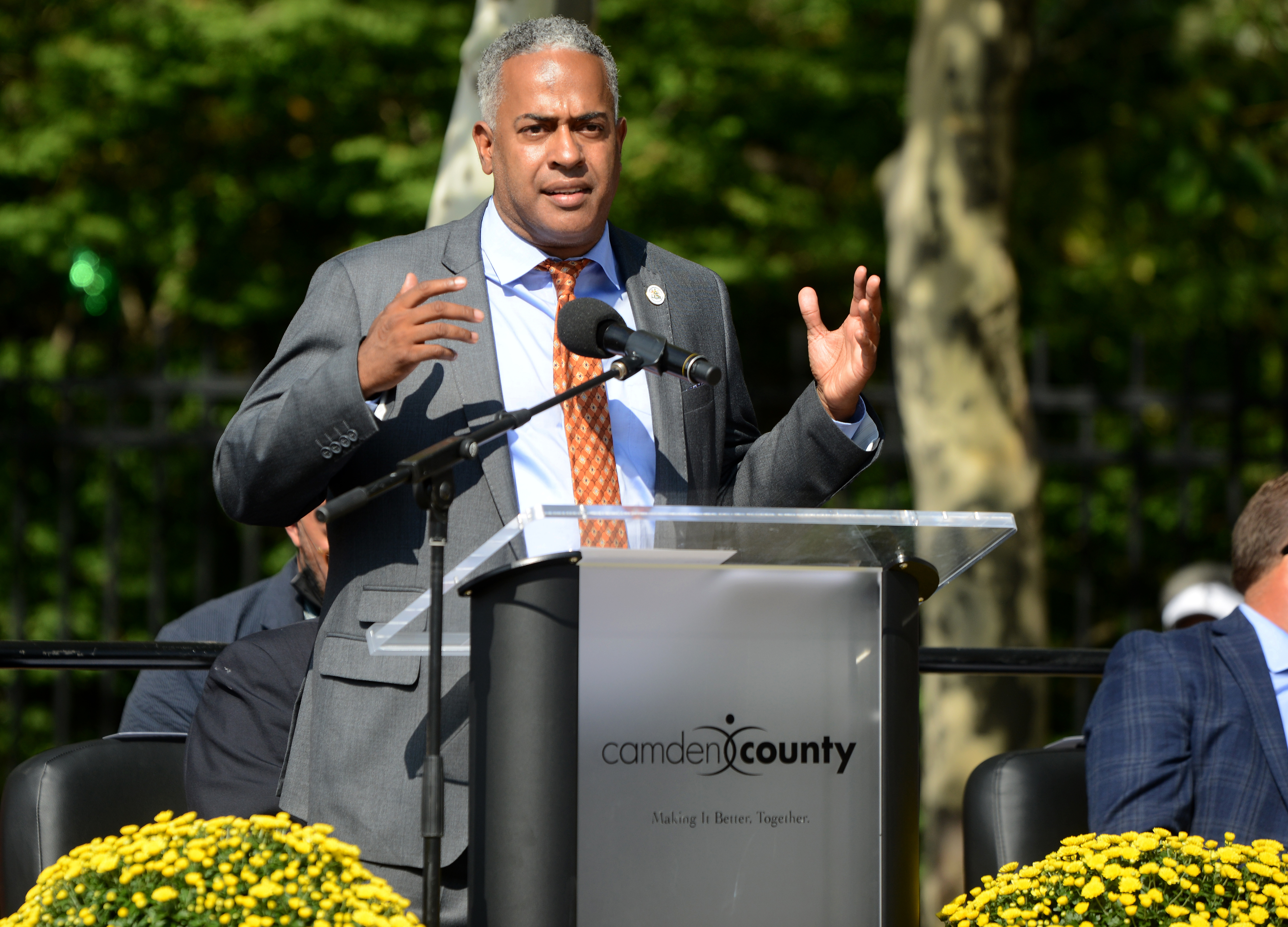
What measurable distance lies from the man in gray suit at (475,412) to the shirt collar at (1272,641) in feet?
4.58

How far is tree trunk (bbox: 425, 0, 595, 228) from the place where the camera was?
5.00 meters

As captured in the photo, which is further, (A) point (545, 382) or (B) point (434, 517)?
(A) point (545, 382)

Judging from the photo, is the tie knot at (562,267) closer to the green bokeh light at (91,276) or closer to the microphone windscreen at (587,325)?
the microphone windscreen at (587,325)

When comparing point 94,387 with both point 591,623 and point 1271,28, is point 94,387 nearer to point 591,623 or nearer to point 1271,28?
point 591,623

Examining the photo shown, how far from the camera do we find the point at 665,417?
2.51 meters

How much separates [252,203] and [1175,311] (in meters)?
5.96

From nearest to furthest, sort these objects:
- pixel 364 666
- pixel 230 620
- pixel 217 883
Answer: pixel 217 883
pixel 364 666
pixel 230 620

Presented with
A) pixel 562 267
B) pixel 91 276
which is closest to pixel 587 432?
pixel 562 267

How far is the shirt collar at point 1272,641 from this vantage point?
3.34 metres

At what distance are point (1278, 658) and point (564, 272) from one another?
1885 mm

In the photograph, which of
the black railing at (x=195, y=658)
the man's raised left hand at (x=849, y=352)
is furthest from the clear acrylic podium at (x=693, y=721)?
the black railing at (x=195, y=658)

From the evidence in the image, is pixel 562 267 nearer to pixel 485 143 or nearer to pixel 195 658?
pixel 485 143

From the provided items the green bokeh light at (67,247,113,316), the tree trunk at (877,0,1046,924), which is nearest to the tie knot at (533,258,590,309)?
the tree trunk at (877,0,1046,924)

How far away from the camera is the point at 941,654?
11.7 feet
